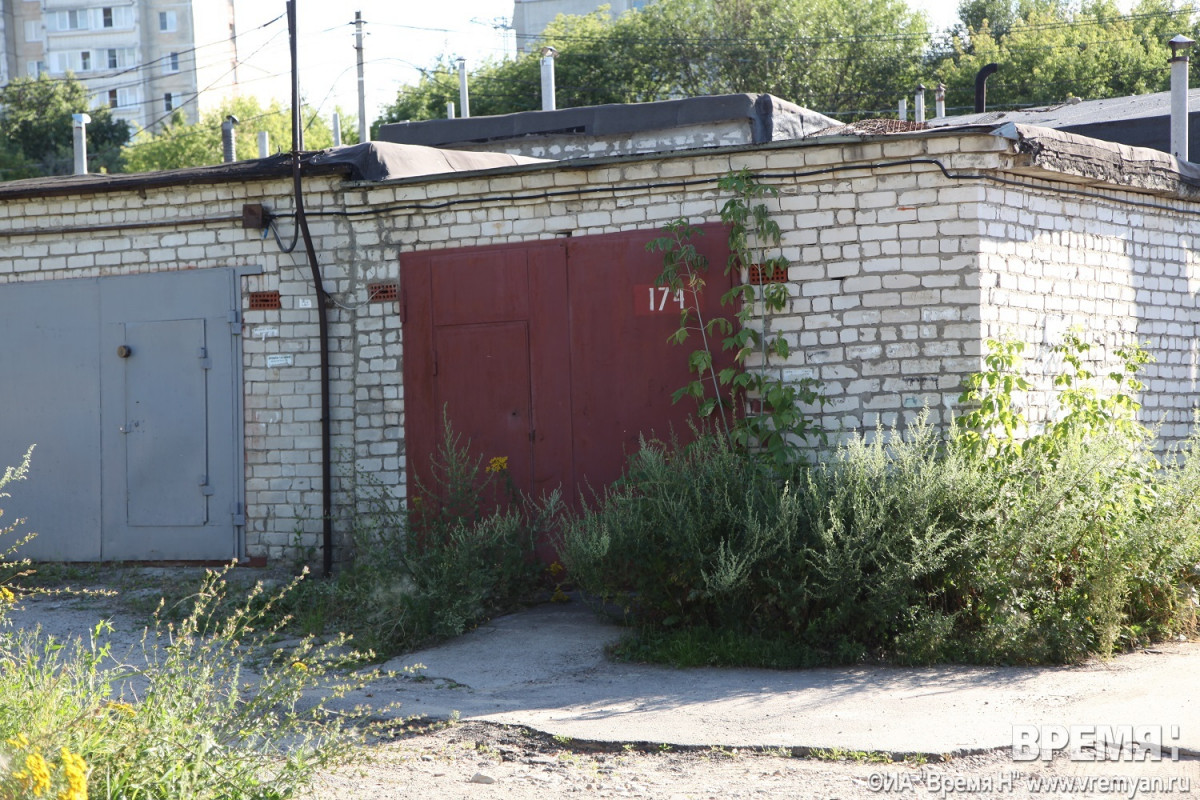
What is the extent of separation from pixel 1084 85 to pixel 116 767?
39621mm

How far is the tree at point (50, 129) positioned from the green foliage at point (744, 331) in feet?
111

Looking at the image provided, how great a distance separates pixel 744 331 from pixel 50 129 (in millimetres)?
36915

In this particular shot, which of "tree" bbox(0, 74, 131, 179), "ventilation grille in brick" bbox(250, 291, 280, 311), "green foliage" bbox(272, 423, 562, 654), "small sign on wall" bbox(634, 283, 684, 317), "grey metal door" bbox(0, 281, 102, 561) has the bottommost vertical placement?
"green foliage" bbox(272, 423, 562, 654)

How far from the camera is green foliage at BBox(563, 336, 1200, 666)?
5.83m

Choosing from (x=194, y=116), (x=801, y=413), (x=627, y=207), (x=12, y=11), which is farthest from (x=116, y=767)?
(x=12, y=11)

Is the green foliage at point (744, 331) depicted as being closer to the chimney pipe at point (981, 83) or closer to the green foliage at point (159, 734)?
the green foliage at point (159, 734)

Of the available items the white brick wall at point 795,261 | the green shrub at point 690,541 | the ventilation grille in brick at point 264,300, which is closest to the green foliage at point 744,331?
the white brick wall at point 795,261

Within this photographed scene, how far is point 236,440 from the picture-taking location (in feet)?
27.7

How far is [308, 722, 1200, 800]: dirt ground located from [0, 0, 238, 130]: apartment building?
57.8 meters

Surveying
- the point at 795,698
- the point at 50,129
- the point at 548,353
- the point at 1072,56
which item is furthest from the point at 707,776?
the point at 50,129

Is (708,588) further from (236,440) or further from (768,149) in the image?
(236,440)

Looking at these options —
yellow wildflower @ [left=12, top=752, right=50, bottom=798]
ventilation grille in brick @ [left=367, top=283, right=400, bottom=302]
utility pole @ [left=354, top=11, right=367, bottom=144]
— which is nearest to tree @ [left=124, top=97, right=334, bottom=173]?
utility pole @ [left=354, top=11, right=367, bottom=144]

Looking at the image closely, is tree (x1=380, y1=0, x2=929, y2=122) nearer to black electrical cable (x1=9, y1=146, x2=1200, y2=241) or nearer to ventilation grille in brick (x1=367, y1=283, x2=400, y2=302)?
black electrical cable (x1=9, y1=146, x2=1200, y2=241)

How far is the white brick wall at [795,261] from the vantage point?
678cm
